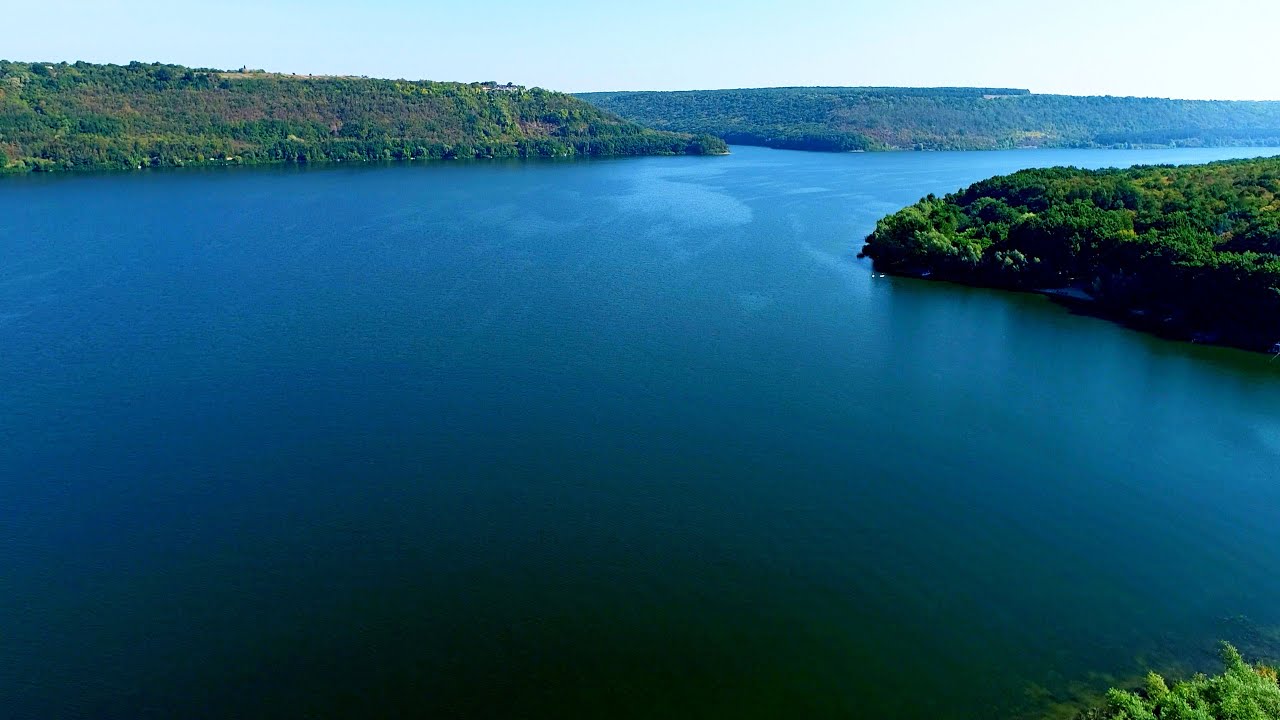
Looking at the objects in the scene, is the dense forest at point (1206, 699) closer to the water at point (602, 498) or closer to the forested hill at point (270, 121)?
the water at point (602, 498)

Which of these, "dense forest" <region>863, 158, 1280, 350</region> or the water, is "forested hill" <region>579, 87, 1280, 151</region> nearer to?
"dense forest" <region>863, 158, 1280, 350</region>

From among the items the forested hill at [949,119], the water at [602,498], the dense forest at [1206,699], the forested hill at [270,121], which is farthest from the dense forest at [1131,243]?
the forested hill at [949,119]

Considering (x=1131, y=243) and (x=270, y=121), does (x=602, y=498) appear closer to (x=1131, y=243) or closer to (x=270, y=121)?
(x=1131, y=243)

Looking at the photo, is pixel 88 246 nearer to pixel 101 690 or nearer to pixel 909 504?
pixel 101 690

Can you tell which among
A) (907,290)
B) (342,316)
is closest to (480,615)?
(342,316)

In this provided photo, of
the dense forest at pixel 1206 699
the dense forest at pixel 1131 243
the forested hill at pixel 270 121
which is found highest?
the forested hill at pixel 270 121

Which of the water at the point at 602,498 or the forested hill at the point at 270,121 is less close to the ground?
the forested hill at the point at 270,121

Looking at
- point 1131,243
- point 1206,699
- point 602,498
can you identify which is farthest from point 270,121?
point 1206,699
